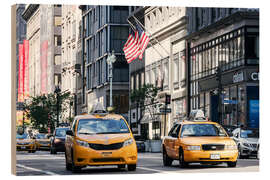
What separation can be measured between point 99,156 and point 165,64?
160 feet

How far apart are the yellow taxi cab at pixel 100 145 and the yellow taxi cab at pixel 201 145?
264 centimetres

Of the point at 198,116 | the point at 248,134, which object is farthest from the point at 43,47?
the point at 198,116

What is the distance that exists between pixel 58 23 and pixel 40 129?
1918 inches

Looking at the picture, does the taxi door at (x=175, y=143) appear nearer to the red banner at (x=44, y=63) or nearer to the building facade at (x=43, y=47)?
the building facade at (x=43, y=47)

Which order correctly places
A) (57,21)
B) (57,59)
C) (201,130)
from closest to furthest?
1. (201,130)
2. (57,59)
3. (57,21)

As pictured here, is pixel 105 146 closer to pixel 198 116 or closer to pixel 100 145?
pixel 100 145

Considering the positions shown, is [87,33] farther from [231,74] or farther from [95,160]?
[95,160]

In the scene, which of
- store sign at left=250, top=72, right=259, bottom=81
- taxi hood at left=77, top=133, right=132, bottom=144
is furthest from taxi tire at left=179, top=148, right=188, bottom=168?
store sign at left=250, top=72, right=259, bottom=81

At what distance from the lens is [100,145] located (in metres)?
23.5

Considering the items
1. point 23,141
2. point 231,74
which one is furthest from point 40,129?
point 231,74

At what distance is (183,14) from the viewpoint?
219 ft

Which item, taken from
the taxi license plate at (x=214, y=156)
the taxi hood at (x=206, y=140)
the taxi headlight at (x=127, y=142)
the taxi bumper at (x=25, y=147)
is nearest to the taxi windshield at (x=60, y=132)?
the taxi bumper at (x=25, y=147)

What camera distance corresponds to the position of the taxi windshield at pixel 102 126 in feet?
80.7

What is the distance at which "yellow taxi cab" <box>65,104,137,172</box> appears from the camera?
23.4 metres
